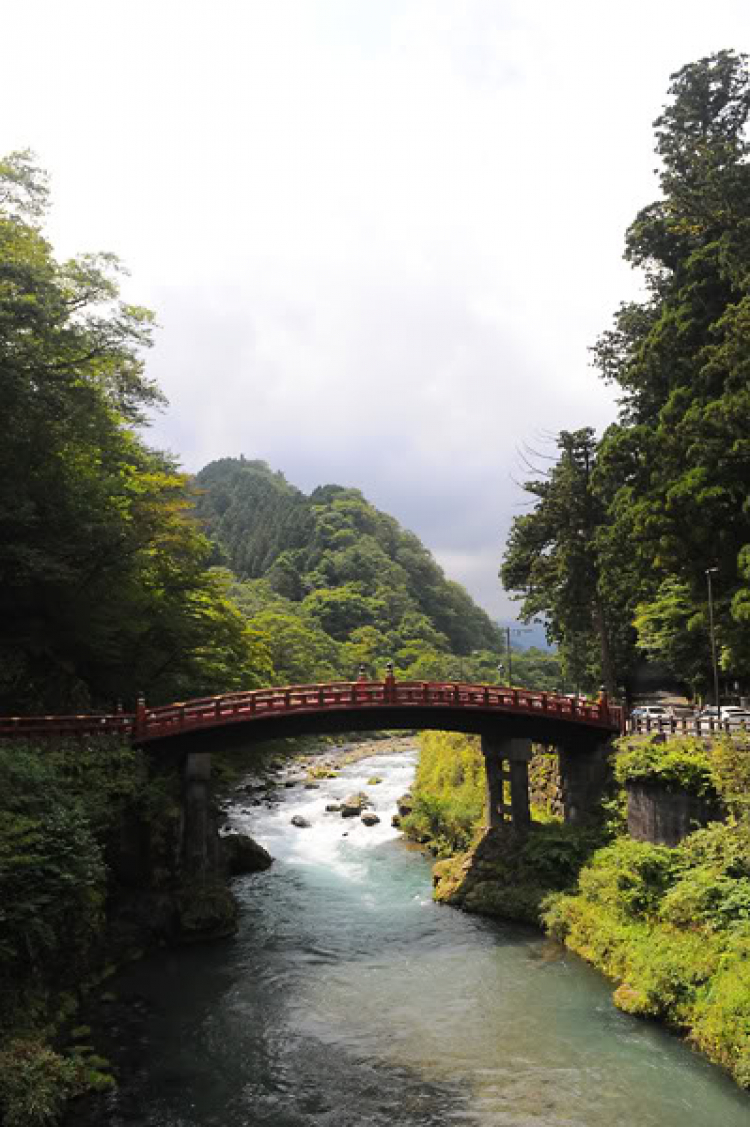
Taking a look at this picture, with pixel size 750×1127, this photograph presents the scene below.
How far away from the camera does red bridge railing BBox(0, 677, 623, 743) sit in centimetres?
2470

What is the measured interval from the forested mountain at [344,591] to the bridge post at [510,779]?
159ft

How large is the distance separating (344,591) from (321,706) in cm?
10144

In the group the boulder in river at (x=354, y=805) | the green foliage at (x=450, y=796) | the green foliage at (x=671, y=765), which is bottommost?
the boulder in river at (x=354, y=805)

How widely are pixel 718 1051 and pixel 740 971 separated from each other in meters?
1.62

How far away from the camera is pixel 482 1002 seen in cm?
1903

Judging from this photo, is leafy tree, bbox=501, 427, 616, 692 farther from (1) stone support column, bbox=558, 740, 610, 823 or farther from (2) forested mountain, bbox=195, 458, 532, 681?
(2) forested mountain, bbox=195, 458, 532, 681

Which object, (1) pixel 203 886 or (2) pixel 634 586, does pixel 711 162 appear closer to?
(2) pixel 634 586

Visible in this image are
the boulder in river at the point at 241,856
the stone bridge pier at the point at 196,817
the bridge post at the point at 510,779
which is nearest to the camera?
the stone bridge pier at the point at 196,817

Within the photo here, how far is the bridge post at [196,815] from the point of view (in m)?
24.9

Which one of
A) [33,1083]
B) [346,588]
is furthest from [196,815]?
[346,588]

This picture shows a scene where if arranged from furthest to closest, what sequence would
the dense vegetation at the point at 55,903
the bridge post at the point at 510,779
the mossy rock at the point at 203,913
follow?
the bridge post at the point at 510,779 → the mossy rock at the point at 203,913 → the dense vegetation at the point at 55,903

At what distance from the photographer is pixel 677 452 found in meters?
28.8

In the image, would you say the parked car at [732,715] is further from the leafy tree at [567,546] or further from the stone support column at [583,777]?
the leafy tree at [567,546]

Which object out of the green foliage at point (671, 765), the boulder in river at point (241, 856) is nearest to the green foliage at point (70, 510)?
the boulder in river at point (241, 856)
